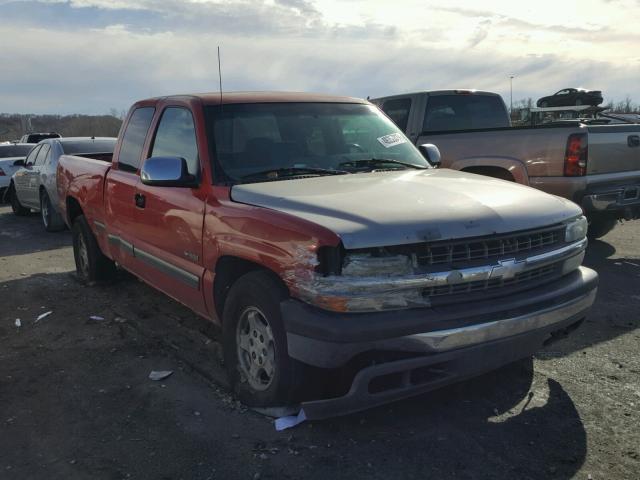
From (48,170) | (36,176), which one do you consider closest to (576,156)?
(48,170)

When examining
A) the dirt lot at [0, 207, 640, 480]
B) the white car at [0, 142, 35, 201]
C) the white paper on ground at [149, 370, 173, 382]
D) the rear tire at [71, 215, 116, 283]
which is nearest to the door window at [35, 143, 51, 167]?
the white car at [0, 142, 35, 201]

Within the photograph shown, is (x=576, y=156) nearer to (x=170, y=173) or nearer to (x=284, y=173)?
(x=284, y=173)

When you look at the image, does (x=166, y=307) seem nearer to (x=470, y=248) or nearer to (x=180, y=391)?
(x=180, y=391)

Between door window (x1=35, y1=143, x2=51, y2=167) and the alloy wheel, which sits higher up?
door window (x1=35, y1=143, x2=51, y2=167)

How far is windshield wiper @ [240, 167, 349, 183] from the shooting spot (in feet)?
13.1

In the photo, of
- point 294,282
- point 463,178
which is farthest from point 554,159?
point 294,282

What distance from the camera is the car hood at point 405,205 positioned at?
3.04 meters

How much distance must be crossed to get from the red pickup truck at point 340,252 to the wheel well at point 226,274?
0.01 meters

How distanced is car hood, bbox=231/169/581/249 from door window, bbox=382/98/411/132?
490 centimetres

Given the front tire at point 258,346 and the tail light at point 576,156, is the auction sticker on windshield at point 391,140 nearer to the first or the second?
the front tire at point 258,346

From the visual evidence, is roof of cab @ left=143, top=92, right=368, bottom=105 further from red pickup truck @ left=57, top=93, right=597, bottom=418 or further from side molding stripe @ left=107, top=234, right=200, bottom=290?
side molding stripe @ left=107, top=234, right=200, bottom=290

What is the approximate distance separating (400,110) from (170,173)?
5.58 m

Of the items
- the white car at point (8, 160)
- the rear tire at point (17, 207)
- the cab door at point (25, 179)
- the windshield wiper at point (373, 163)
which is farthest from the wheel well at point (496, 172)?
the white car at point (8, 160)

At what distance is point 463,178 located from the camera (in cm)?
418
